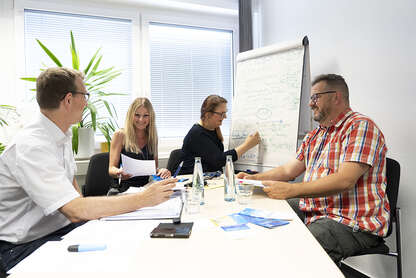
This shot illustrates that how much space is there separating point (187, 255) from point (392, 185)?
127 cm

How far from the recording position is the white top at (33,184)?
3.63 feet

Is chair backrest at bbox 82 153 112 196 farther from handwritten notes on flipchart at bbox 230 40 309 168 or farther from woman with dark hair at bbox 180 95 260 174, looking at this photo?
handwritten notes on flipchart at bbox 230 40 309 168

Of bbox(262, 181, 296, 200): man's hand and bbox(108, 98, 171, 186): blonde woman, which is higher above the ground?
bbox(108, 98, 171, 186): blonde woman

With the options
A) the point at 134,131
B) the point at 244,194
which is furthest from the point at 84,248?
the point at 134,131

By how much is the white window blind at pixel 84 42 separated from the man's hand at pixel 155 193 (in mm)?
2205

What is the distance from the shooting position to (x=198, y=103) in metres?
3.71

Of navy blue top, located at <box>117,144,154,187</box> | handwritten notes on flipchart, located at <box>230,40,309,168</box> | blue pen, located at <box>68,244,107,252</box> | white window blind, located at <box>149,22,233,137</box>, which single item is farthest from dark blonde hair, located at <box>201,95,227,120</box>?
blue pen, located at <box>68,244,107,252</box>

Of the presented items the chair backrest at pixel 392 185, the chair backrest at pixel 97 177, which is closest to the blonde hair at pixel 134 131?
the chair backrest at pixel 97 177

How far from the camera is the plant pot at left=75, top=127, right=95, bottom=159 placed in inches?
113

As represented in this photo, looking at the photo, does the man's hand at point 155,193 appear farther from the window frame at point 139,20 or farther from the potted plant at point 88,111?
the window frame at point 139,20

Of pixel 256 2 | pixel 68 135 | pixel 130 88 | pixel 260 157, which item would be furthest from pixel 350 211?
pixel 256 2

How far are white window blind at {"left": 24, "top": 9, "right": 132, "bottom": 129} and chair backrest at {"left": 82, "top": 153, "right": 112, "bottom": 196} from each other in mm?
1134

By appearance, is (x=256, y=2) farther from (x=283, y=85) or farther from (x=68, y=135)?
(x=68, y=135)

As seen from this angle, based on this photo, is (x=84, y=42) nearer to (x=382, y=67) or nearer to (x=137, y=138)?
(x=137, y=138)
